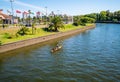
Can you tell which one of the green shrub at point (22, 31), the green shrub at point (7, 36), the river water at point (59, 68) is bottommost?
the river water at point (59, 68)

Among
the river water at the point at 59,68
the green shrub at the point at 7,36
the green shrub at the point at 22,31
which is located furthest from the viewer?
the green shrub at the point at 22,31

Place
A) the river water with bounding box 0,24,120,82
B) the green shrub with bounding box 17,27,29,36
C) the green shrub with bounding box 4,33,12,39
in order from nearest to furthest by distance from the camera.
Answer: the river water with bounding box 0,24,120,82
the green shrub with bounding box 4,33,12,39
the green shrub with bounding box 17,27,29,36

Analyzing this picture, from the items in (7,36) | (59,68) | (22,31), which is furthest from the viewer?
(22,31)

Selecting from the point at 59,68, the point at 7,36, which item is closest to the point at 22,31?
the point at 7,36

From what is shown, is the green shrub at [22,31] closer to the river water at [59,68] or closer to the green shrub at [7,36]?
the green shrub at [7,36]

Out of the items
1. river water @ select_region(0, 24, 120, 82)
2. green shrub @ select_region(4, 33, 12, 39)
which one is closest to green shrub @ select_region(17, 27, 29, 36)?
green shrub @ select_region(4, 33, 12, 39)

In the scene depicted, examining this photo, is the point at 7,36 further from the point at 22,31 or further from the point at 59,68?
the point at 59,68

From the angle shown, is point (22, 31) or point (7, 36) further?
point (22, 31)

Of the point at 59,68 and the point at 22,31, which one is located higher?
the point at 22,31

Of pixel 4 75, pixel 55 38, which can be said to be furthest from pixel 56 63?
pixel 55 38

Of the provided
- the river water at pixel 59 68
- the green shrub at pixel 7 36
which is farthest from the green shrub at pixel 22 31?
the river water at pixel 59 68

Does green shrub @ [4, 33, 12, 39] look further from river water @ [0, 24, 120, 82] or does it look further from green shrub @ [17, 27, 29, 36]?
river water @ [0, 24, 120, 82]

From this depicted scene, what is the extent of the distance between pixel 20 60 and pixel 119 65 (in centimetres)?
1973

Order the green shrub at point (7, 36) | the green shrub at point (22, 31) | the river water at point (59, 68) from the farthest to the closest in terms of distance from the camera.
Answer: the green shrub at point (22, 31)
the green shrub at point (7, 36)
the river water at point (59, 68)
